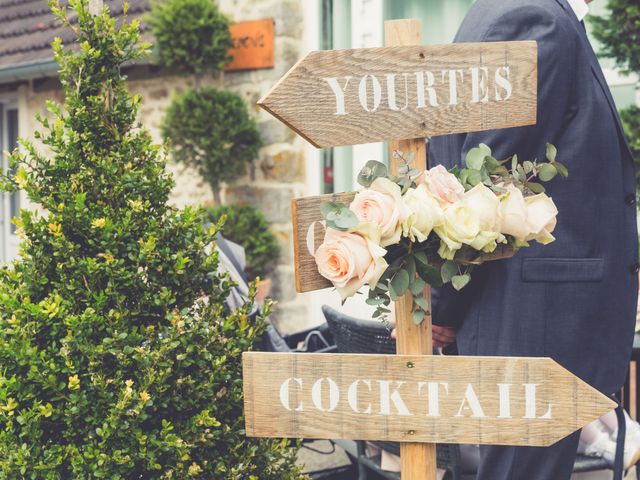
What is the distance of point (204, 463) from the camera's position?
2305 millimetres

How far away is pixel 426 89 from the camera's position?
190 centimetres

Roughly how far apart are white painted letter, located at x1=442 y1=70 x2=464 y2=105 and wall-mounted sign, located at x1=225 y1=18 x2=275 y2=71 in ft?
14.8

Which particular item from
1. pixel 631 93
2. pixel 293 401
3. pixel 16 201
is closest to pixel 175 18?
pixel 631 93

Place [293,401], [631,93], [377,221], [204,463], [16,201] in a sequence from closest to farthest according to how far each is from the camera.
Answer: [377,221] < [293,401] < [204,463] < [631,93] < [16,201]

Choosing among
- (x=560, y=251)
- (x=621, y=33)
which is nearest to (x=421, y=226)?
(x=560, y=251)

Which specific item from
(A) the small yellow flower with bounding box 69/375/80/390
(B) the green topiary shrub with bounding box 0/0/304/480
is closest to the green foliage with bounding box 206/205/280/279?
(B) the green topiary shrub with bounding box 0/0/304/480

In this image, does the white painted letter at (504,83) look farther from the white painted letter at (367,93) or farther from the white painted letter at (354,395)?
the white painted letter at (354,395)

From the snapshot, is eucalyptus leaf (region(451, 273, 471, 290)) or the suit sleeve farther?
the suit sleeve

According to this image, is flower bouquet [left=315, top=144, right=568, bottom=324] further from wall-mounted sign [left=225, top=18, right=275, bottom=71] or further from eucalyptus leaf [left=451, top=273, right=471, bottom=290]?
wall-mounted sign [left=225, top=18, right=275, bottom=71]

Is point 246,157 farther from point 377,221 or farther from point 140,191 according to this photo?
point 377,221

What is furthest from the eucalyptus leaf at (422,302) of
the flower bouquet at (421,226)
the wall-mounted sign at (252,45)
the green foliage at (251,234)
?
the wall-mounted sign at (252,45)

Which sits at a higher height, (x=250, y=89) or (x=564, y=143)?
(x=250, y=89)

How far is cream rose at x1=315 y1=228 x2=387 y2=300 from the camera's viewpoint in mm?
1710

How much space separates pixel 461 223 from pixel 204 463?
99cm
